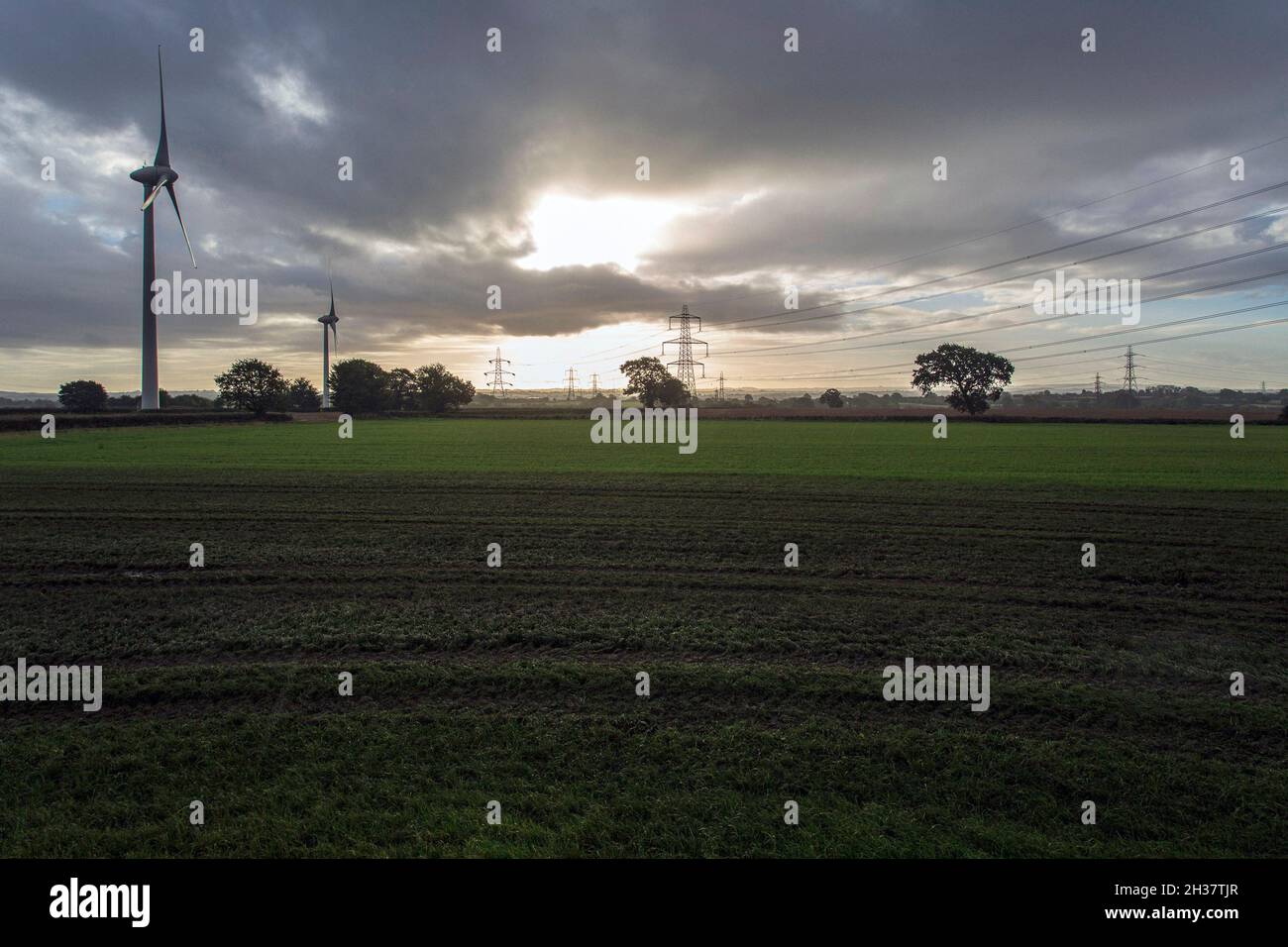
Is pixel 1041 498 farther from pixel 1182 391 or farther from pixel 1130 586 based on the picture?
pixel 1182 391

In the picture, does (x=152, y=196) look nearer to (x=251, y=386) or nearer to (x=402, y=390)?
(x=251, y=386)

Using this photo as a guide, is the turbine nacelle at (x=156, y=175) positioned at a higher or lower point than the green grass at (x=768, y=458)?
higher

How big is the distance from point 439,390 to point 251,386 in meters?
44.0

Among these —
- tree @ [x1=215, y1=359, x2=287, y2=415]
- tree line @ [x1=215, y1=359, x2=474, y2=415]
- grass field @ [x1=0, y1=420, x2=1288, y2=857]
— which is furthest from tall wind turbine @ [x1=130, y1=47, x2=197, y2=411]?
grass field @ [x1=0, y1=420, x2=1288, y2=857]

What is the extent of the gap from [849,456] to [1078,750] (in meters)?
36.0

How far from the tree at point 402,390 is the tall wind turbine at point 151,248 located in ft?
210

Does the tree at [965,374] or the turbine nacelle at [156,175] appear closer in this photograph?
the turbine nacelle at [156,175]

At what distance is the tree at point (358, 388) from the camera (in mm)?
143375

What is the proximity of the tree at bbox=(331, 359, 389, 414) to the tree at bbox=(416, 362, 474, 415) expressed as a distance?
295 inches

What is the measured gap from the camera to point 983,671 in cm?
861
